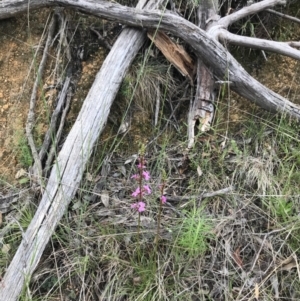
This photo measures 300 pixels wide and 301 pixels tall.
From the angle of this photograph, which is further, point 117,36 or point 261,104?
point 117,36

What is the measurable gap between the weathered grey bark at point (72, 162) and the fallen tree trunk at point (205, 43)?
104mm

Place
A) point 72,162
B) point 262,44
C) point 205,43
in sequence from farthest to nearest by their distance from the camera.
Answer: point 262,44 < point 205,43 < point 72,162

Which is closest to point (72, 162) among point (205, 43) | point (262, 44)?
point (205, 43)

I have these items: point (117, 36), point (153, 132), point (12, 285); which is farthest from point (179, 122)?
point (12, 285)

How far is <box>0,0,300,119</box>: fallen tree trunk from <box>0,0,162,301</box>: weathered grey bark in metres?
0.10

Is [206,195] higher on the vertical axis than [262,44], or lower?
lower

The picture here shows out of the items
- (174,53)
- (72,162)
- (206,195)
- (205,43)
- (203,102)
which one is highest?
(205,43)

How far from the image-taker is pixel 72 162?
2.34 m

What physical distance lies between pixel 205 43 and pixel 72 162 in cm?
96

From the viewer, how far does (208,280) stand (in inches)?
84.9

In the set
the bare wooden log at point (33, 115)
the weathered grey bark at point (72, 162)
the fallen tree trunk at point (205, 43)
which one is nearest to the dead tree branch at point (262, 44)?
the fallen tree trunk at point (205, 43)

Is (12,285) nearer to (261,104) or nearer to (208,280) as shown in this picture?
(208,280)

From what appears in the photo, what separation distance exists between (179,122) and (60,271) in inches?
41.6

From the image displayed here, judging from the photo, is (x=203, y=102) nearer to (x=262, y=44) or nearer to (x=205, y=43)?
(x=205, y=43)
